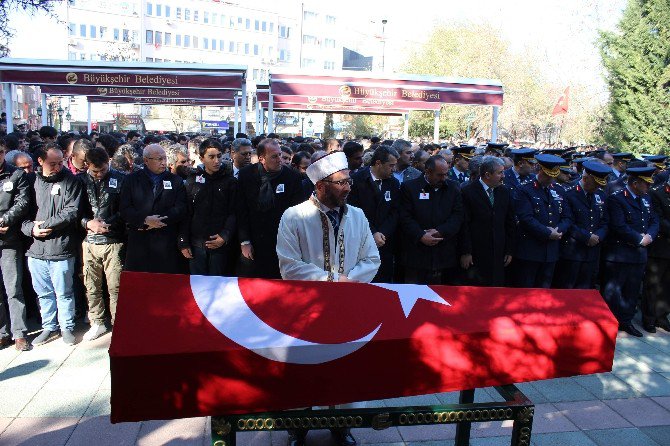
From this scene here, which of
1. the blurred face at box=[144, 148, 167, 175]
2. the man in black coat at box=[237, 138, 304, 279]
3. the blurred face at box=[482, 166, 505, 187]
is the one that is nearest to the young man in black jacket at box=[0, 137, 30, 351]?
the blurred face at box=[144, 148, 167, 175]

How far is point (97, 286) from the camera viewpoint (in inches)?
231

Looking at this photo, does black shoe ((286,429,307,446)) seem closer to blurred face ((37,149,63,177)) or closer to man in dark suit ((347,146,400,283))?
man in dark suit ((347,146,400,283))

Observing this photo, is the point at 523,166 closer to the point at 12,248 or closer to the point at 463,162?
the point at 463,162

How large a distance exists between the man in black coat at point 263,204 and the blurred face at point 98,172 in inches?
54.0

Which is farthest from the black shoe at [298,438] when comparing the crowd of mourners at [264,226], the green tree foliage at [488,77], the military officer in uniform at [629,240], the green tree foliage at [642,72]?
the green tree foliage at [488,77]

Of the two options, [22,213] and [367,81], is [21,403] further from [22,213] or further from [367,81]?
[367,81]

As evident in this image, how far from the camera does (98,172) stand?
5.75 metres

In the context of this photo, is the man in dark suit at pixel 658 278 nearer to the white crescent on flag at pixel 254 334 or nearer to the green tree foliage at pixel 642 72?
the white crescent on flag at pixel 254 334

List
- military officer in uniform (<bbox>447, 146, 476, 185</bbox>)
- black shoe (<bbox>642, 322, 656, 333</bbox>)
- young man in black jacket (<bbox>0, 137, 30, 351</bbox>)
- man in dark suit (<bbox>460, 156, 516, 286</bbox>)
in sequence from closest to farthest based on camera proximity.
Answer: young man in black jacket (<bbox>0, 137, 30, 351</bbox>) → man in dark suit (<bbox>460, 156, 516, 286</bbox>) → black shoe (<bbox>642, 322, 656, 333</bbox>) → military officer in uniform (<bbox>447, 146, 476, 185</bbox>)

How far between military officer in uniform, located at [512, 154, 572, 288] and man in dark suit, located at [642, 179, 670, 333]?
1.29 m

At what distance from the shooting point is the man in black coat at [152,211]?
5539mm

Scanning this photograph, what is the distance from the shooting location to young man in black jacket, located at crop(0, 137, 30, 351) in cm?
532

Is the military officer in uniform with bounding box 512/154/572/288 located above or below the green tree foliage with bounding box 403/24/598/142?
below

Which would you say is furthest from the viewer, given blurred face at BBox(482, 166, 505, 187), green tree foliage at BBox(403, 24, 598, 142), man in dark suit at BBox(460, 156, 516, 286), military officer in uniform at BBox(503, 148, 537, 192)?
green tree foliage at BBox(403, 24, 598, 142)
